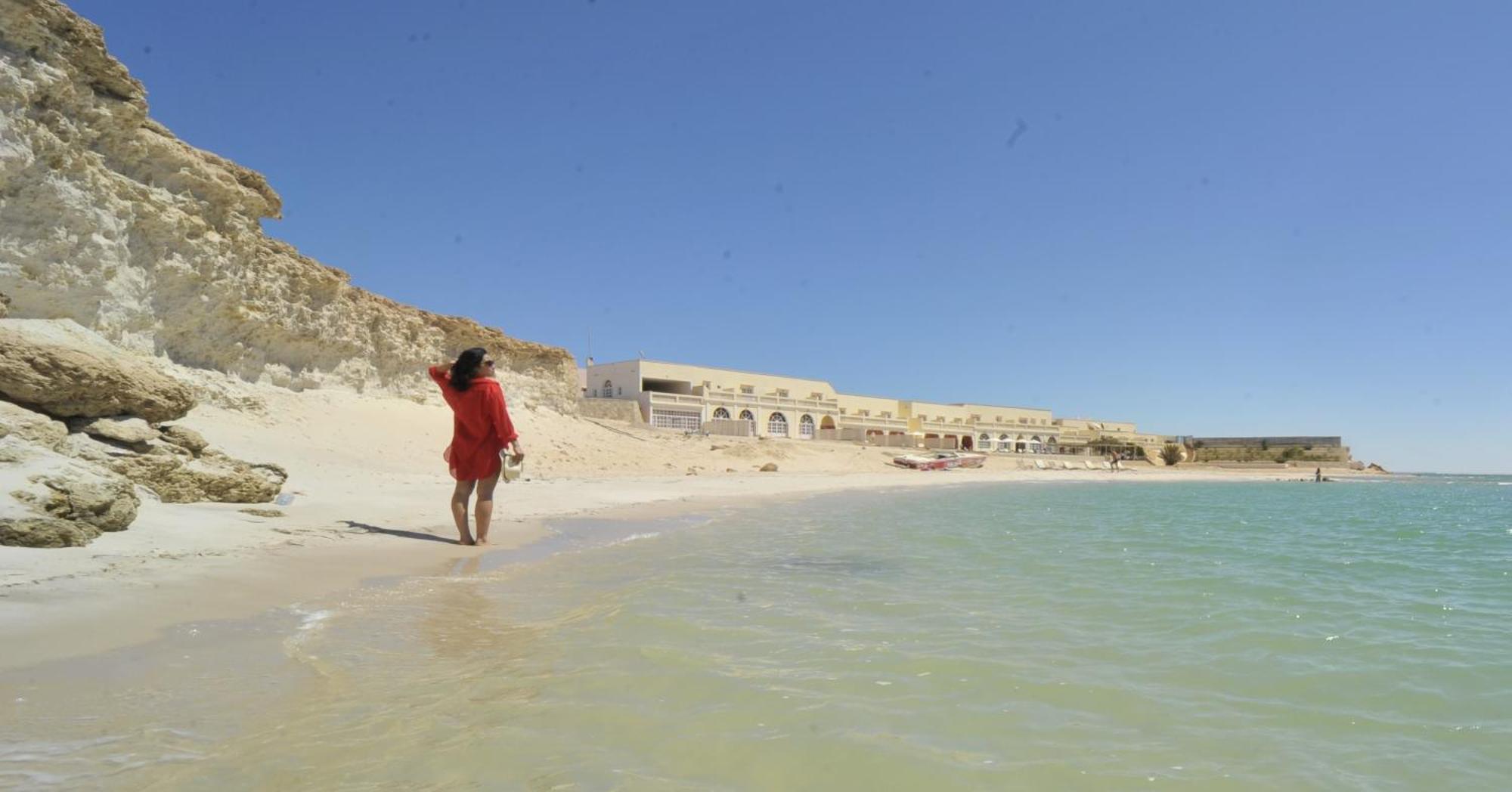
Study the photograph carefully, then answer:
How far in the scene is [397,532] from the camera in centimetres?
794

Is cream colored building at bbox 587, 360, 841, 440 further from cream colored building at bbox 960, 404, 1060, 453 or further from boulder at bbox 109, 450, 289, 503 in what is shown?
boulder at bbox 109, 450, 289, 503

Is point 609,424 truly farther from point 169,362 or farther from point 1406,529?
point 1406,529

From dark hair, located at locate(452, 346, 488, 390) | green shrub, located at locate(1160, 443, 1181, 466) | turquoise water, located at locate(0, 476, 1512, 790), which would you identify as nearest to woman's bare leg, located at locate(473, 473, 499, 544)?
dark hair, located at locate(452, 346, 488, 390)

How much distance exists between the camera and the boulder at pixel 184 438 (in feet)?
24.3

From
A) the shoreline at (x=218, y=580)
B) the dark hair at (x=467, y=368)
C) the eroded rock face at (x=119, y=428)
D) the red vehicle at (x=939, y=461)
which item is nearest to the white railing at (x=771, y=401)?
the red vehicle at (x=939, y=461)

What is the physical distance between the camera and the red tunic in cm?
719

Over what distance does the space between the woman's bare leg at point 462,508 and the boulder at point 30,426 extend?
9.60 feet

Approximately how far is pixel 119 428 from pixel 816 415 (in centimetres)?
5207

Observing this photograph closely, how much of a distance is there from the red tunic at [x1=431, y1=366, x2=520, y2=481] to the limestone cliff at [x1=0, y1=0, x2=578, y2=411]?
8584 mm

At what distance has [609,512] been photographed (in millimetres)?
12414

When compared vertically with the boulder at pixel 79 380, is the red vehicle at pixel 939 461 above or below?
below

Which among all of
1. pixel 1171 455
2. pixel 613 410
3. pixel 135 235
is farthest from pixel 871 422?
pixel 135 235

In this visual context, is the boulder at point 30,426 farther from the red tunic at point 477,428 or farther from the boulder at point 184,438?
the red tunic at point 477,428

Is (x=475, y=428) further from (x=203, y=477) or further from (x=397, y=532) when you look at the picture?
(x=203, y=477)
